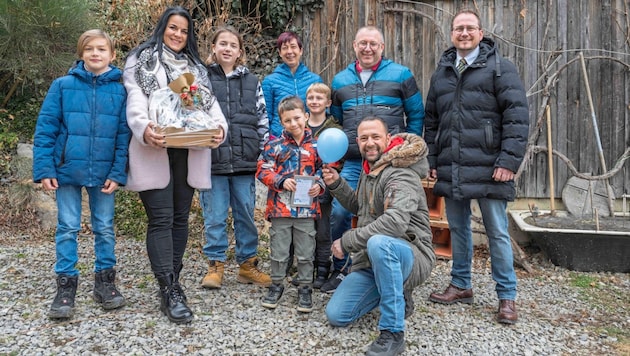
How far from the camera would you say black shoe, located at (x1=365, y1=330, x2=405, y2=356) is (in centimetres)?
289

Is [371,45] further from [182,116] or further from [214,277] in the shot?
[214,277]

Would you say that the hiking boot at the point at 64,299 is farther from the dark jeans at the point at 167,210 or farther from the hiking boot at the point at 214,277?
the hiking boot at the point at 214,277

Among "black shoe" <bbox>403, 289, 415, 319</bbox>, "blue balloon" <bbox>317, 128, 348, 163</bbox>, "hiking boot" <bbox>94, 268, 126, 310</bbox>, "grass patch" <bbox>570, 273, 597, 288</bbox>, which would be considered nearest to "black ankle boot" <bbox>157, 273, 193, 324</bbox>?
"hiking boot" <bbox>94, 268, 126, 310</bbox>

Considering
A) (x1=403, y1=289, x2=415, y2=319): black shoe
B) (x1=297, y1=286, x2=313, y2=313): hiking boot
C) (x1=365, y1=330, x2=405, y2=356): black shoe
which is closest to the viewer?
(x1=365, y1=330, x2=405, y2=356): black shoe

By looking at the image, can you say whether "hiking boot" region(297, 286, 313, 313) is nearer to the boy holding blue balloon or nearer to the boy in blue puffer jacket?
the boy holding blue balloon

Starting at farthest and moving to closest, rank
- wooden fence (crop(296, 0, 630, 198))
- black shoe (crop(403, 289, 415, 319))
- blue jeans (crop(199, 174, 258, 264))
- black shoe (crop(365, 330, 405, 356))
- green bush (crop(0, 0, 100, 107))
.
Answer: green bush (crop(0, 0, 100, 107)), wooden fence (crop(296, 0, 630, 198)), blue jeans (crop(199, 174, 258, 264)), black shoe (crop(403, 289, 415, 319)), black shoe (crop(365, 330, 405, 356))

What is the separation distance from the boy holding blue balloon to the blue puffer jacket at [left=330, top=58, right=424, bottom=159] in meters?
0.14

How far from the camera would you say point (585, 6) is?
5574 mm

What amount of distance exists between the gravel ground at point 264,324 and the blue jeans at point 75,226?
329 millimetres

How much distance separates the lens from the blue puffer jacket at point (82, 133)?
122 inches

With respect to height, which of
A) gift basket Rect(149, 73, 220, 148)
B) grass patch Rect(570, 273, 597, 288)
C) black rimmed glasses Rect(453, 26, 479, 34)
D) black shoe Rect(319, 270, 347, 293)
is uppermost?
black rimmed glasses Rect(453, 26, 479, 34)

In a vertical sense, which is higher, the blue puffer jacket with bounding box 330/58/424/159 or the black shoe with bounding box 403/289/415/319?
the blue puffer jacket with bounding box 330/58/424/159

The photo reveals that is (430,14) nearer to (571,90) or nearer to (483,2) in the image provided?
(483,2)

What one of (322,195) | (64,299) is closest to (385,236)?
(322,195)
